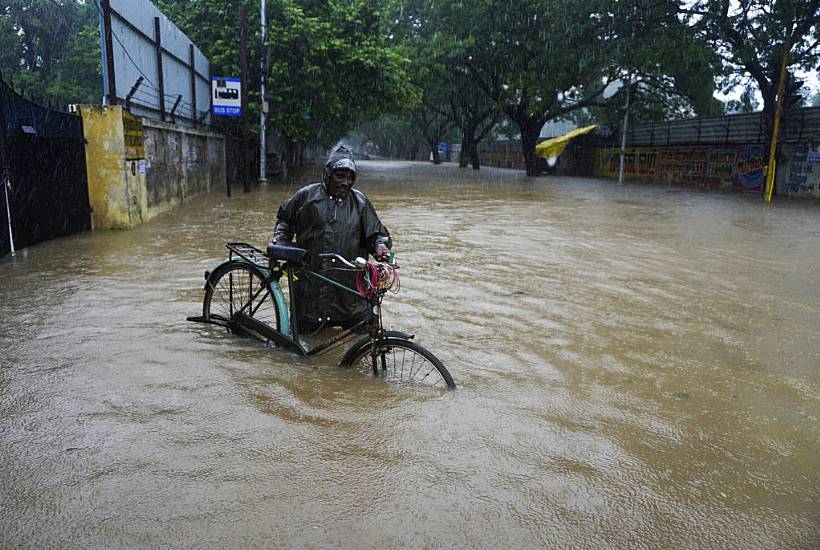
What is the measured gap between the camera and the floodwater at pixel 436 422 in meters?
2.74

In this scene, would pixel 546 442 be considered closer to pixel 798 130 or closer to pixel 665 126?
pixel 798 130

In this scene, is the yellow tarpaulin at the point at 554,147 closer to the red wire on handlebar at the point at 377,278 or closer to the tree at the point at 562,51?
the tree at the point at 562,51

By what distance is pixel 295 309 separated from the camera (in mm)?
4605

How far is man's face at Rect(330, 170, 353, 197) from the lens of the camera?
467 centimetres

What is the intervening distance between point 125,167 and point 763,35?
18.8 metres

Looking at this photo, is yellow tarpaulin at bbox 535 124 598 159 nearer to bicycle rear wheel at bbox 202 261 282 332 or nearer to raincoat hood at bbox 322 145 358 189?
bicycle rear wheel at bbox 202 261 282 332

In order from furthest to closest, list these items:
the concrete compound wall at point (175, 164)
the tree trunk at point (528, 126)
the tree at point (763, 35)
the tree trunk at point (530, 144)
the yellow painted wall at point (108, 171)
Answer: the tree trunk at point (530, 144) → the tree trunk at point (528, 126) → the tree at point (763, 35) → the concrete compound wall at point (175, 164) → the yellow painted wall at point (108, 171)

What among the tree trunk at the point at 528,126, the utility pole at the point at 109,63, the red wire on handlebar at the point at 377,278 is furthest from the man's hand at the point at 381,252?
the tree trunk at the point at 528,126

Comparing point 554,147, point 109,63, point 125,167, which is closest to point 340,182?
point 125,167

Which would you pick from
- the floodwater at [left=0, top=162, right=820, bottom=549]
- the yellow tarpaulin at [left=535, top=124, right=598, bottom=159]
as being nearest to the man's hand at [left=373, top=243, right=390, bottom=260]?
the floodwater at [left=0, top=162, right=820, bottom=549]

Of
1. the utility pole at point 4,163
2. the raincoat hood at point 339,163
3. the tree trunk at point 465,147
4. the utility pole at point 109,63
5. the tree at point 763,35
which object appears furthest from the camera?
the tree trunk at point 465,147

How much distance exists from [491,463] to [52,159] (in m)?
8.19

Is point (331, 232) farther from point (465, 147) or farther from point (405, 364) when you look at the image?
point (465, 147)

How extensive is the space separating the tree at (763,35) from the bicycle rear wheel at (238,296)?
19.1m
